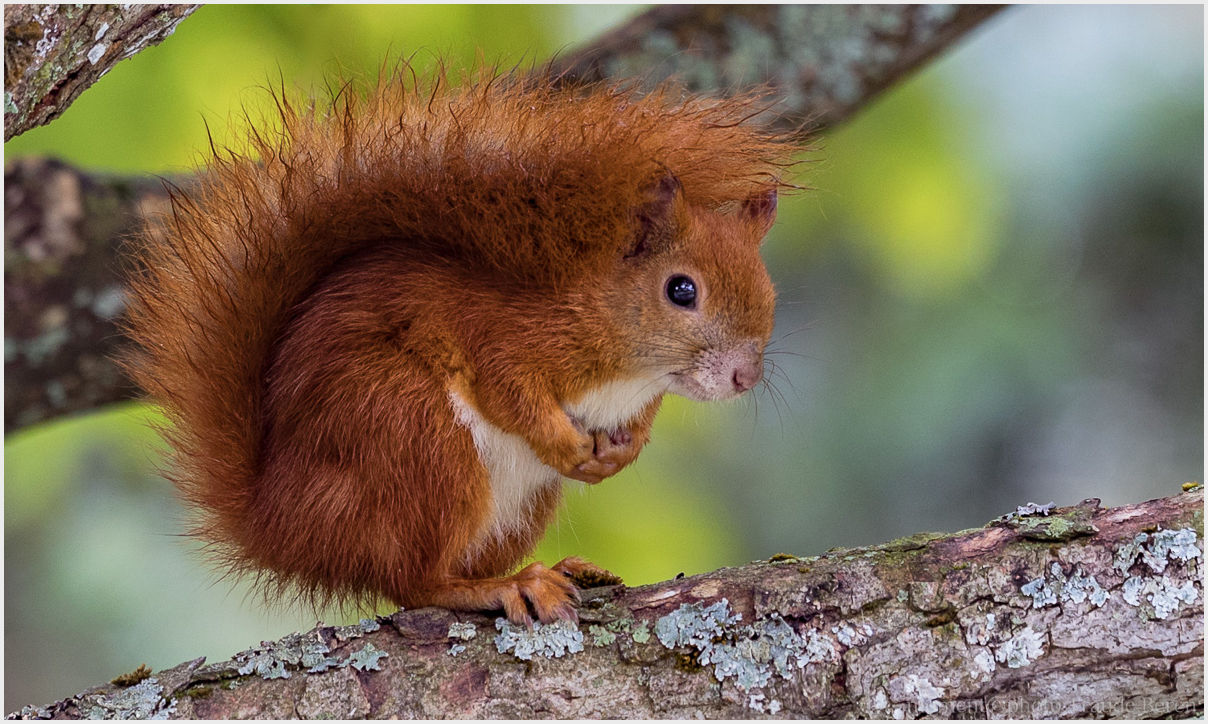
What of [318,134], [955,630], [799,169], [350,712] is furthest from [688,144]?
[350,712]

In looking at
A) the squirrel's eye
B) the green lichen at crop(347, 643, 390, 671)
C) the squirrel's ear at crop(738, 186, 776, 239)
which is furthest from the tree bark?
the green lichen at crop(347, 643, 390, 671)

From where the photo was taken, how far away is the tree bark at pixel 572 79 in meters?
2.40

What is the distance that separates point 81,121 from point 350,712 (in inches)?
84.8

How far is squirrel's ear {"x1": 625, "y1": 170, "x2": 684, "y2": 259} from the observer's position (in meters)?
1.78

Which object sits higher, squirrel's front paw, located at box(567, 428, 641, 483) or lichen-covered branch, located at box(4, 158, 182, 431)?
lichen-covered branch, located at box(4, 158, 182, 431)

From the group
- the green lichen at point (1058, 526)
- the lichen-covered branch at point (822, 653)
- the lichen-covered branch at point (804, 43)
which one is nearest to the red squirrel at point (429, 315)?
the lichen-covered branch at point (822, 653)

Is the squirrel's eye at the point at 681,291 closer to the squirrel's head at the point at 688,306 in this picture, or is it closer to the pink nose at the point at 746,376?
the squirrel's head at the point at 688,306

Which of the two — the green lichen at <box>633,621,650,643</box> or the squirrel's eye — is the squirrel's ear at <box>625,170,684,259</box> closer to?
the squirrel's eye

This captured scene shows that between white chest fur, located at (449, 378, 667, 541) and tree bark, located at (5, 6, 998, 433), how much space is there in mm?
600

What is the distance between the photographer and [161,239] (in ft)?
6.17

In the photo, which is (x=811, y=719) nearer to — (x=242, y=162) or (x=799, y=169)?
(x=799, y=169)

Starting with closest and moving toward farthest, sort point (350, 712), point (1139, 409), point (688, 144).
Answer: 1. point (350, 712)
2. point (688, 144)
3. point (1139, 409)

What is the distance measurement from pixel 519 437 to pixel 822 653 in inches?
22.8

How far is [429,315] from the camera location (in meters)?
1.76
